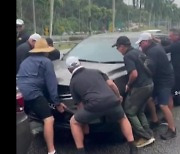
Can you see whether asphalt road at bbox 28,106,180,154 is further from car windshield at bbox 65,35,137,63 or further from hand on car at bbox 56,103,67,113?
car windshield at bbox 65,35,137,63

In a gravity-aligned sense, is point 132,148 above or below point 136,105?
below

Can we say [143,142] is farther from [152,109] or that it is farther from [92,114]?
[92,114]

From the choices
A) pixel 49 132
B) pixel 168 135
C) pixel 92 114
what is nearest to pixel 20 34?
pixel 49 132

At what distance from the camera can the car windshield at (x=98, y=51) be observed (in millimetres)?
6698

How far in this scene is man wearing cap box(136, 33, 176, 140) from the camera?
6023mm

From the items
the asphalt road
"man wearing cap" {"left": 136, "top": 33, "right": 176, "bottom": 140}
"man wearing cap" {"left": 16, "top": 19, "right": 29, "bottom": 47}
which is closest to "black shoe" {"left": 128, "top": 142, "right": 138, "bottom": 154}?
the asphalt road

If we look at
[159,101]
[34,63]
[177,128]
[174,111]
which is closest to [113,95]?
[34,63]

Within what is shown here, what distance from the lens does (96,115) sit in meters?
4.79

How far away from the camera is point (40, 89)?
5.16 m

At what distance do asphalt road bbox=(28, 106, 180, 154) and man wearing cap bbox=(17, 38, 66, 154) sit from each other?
1.74ft

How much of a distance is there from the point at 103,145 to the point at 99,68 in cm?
120
